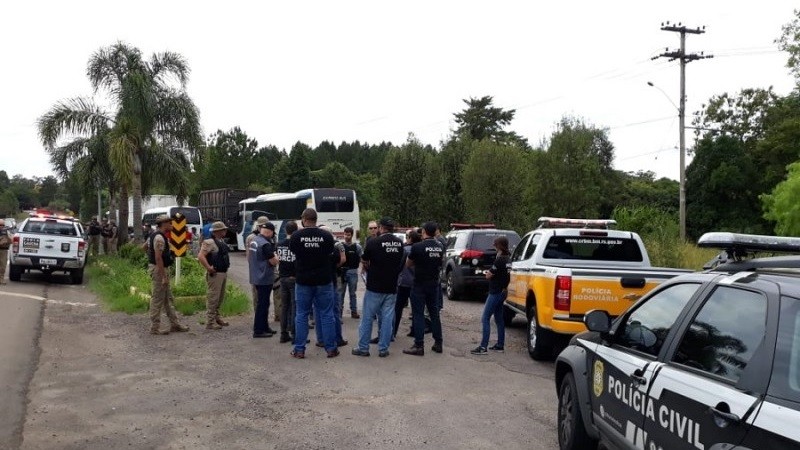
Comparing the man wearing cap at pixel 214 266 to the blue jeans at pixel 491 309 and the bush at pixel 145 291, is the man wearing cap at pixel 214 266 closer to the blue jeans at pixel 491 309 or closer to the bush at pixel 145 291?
the bush at pixel 145 291

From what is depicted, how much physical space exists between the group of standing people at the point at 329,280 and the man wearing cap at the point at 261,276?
2 centimetres

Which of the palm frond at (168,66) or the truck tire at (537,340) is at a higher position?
the palm frond at (168,66)

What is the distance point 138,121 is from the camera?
25.1 m

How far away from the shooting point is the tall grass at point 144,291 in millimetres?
13832

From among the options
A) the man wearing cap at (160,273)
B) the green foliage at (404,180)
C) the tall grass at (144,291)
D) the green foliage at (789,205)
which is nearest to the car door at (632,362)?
the man wearing cap at (160,273)

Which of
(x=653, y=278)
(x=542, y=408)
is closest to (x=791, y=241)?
(x=542, y=408)

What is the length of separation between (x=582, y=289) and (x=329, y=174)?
7661cm

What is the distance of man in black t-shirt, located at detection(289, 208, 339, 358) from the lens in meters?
9.40

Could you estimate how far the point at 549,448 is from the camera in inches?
236

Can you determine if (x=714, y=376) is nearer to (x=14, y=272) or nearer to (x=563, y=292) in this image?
(x=563, y=292)

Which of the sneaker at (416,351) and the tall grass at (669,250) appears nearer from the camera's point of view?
the sneaker at (416,351)

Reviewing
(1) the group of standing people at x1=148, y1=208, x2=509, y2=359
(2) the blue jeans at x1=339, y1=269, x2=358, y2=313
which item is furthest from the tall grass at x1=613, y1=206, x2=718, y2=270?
(1) the group of standing people at x1=148, y1=208, x2=509, y2=359

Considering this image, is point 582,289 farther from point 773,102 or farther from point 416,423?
point 773,102

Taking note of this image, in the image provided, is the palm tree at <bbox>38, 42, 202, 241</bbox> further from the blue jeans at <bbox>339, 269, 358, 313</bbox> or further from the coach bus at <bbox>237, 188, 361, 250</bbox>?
the blue jeans at <bbox>339, 269, 358, 313</bbox>
